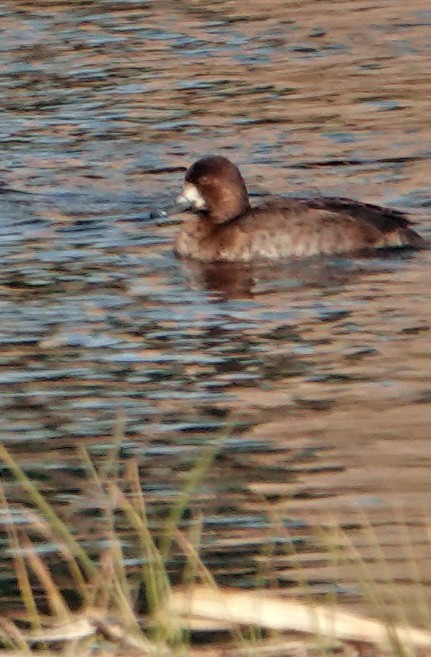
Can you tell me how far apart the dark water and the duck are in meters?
0.16

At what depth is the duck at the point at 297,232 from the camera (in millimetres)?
11547

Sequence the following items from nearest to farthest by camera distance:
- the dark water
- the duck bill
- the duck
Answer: the dark water, the duck, the duck bill

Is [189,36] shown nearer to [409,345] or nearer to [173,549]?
[409,345]

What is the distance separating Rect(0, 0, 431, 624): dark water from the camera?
22.5ft

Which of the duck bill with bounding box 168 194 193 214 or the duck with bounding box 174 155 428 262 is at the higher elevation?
the duck bill with bounding box 168 194 193 214

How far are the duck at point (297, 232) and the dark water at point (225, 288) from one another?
0.52 ft

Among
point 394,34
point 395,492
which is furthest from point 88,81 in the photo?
point 395,492

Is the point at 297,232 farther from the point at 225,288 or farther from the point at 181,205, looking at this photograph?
the point at 181,205

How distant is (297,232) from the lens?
11.7m

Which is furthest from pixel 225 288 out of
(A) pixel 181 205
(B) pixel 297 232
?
(A) pixel 181 205

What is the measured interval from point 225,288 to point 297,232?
0.88 m

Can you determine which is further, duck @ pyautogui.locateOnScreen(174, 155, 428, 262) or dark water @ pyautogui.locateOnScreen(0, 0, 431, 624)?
duck @ pyautogui.locateOnScreen(174, 155, 428, 262)

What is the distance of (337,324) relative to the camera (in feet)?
31.8

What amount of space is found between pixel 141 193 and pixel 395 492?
7228 millimetres
